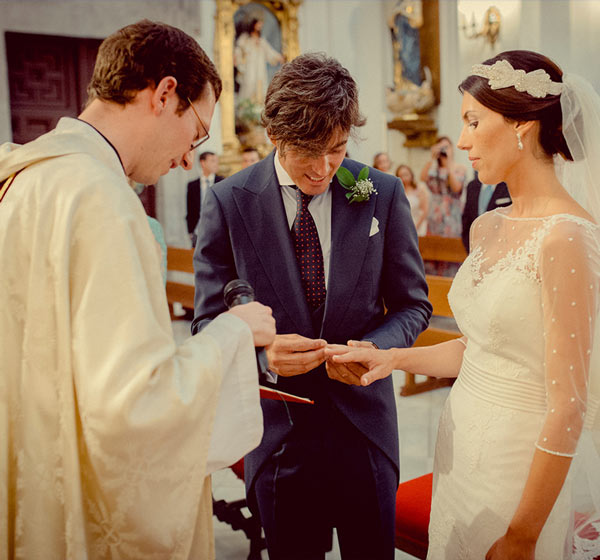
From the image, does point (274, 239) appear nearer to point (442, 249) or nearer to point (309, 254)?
point (309, 254)

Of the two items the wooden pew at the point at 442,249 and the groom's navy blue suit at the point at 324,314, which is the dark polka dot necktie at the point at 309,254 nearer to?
the groom's navy blue suit at the point at 324,314

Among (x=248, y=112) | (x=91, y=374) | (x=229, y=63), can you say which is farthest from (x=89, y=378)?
(x=229, y=63)

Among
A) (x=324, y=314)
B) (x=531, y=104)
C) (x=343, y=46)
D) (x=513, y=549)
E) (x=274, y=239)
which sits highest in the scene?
(x=343, y=46)

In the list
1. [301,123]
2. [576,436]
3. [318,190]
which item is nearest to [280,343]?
[318,190]

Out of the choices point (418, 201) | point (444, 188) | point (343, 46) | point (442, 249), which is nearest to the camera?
point (442, 249)

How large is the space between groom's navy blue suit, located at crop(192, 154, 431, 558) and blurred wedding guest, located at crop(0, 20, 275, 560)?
0.64 meters

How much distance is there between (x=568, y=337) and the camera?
1.51 m

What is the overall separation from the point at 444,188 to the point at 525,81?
27.0 ft

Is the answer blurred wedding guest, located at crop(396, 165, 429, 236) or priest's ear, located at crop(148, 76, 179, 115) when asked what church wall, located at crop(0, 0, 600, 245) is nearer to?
blurred wedding guest, located at crop(396, 165, 429, 236)

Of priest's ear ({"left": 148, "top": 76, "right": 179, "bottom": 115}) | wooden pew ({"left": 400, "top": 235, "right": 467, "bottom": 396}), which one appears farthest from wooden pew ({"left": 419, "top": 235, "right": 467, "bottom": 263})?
priest's ear ({"left": 148, "top": 76, "right": 179, "bottom": 115})

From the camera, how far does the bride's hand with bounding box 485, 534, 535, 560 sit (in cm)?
158

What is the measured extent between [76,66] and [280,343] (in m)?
9.13

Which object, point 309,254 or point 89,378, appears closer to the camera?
point 89,378

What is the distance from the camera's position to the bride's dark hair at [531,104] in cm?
173
